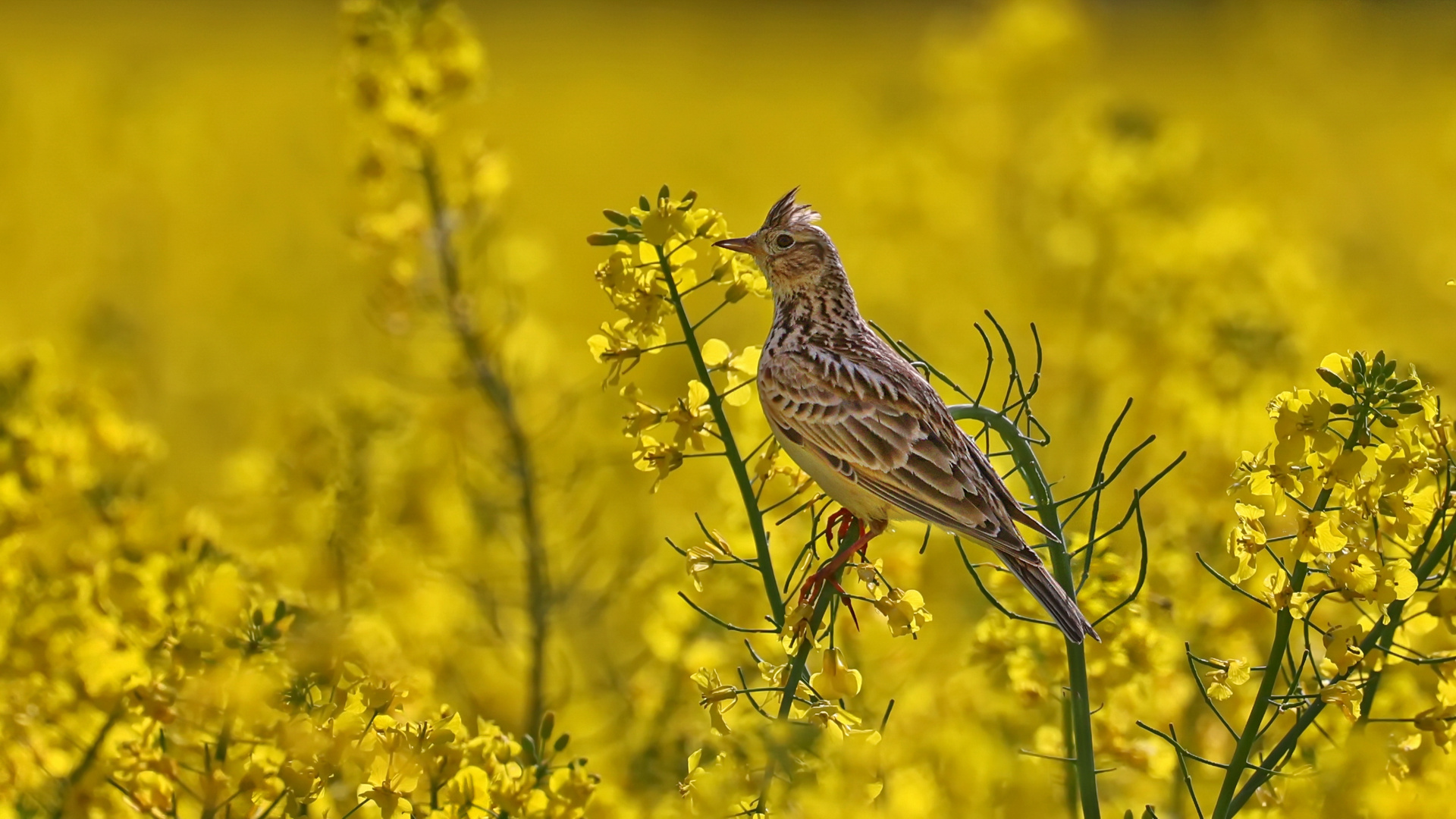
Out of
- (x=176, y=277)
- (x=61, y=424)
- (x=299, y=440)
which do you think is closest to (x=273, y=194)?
(x=176, y=277)

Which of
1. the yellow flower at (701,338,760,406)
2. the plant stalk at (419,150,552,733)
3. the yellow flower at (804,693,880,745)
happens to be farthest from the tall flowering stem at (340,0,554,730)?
the yellow flower at (804,693,880,745)

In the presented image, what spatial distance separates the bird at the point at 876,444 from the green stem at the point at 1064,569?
3cm

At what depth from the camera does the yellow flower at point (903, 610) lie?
199 centimetres

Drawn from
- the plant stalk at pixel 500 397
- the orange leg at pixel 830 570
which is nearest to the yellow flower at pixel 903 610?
the orange leg at pixel 830 570

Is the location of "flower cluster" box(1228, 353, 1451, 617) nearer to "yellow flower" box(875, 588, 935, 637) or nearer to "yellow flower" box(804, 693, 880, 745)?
"yellow flower" box(875, 588, 935, 637)

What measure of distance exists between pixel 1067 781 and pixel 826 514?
1328 millimetres

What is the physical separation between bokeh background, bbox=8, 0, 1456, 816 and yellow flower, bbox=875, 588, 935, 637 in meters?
0.25

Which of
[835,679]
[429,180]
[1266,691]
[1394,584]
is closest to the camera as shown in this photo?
[1394,584]

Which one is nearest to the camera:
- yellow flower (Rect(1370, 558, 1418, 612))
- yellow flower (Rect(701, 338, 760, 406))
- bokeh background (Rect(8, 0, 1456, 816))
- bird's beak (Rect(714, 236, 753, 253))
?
yellow flower (Rect(1370, 558, 1418, 612))

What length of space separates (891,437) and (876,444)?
28mm

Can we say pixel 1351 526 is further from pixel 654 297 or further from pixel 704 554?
pixel 654 297

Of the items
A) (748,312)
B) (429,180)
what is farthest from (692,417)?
(748,312)

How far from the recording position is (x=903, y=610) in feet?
6.55

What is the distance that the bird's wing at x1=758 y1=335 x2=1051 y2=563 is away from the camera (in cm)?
214
